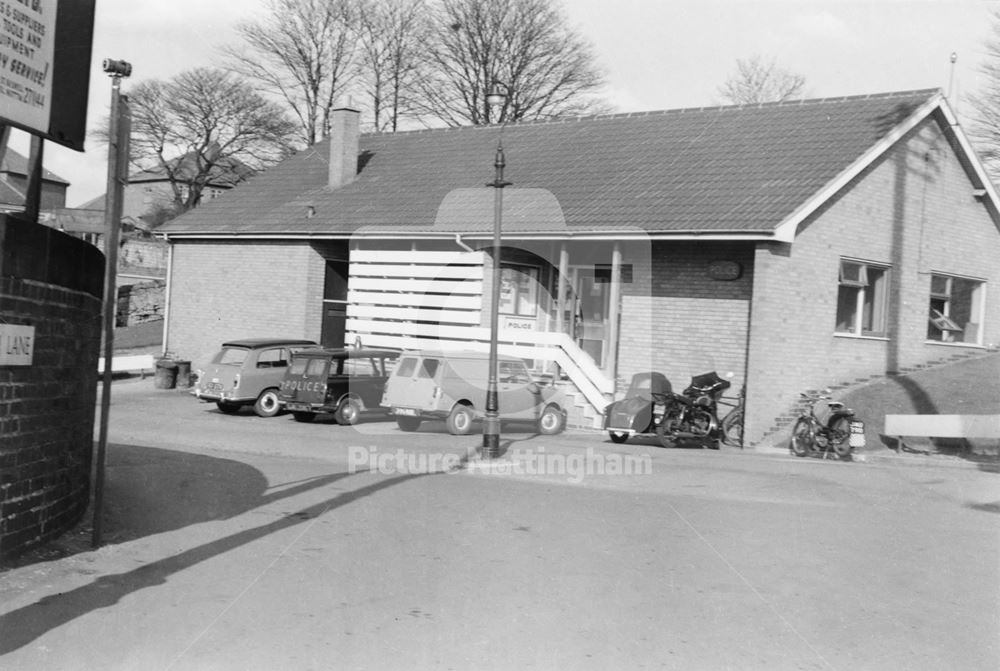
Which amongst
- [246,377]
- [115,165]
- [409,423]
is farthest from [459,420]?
[115,165]

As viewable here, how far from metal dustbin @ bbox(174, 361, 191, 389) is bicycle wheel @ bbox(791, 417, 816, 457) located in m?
17.2

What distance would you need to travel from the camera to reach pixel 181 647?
633 cm

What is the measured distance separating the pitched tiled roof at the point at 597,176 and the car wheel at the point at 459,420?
4.47 m

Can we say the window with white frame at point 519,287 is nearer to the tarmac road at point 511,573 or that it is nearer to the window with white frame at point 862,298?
the window with white frame at point 862,298

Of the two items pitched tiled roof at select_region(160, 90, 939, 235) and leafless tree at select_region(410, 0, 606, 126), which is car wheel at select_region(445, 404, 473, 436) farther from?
leafless tree at select_region(410, 0, 606, 126)

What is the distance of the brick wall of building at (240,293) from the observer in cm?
2755

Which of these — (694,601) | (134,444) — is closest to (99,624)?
(694,601)

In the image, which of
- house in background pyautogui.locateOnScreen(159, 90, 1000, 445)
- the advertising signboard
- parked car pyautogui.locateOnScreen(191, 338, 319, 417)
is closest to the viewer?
the advertising signboard

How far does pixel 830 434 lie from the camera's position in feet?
58.4

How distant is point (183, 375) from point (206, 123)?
1310 inches

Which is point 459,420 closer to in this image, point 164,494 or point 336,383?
point 336,383

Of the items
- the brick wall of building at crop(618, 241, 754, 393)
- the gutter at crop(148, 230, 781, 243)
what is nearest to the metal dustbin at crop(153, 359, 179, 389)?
the gutter at crop(148, 230, 781, 243)

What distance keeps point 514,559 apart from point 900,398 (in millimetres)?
13143

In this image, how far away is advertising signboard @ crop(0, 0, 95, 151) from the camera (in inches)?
314
